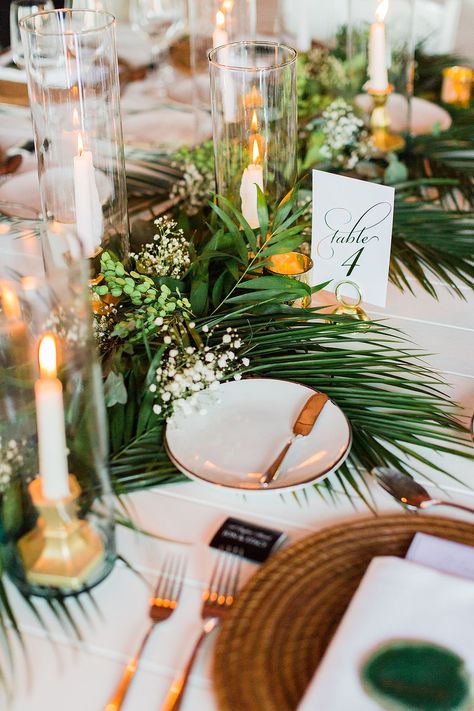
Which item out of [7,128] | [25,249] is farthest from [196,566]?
[7,128]

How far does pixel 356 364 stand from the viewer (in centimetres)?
120

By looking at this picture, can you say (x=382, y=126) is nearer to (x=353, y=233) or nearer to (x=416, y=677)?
(x=353, y=233)

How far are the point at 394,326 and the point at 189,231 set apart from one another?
1.28 ft

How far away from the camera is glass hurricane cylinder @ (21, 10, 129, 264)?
4.32ft

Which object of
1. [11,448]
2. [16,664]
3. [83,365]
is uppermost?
[83,365]

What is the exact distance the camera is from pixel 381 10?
1.80 m

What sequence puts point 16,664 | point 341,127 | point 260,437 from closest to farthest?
point 16,664, point 260,437, point 341,127

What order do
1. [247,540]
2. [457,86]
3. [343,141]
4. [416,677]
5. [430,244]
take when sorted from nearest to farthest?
[416,677]
[247,540]
[430,244]
[343,141]
[457,86]

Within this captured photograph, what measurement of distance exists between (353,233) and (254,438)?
0.38 meters

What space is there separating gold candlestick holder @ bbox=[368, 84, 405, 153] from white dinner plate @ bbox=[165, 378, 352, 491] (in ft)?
3.05

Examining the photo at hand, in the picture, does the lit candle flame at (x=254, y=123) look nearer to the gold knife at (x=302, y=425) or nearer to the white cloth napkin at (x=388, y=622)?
the gold knife at (x=302, y=425)

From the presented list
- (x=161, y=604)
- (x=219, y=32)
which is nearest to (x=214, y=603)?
(x=161, y=604)

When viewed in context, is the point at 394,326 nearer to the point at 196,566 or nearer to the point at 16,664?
the point at 196,566

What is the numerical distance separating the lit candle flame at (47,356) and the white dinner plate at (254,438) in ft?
0.76
